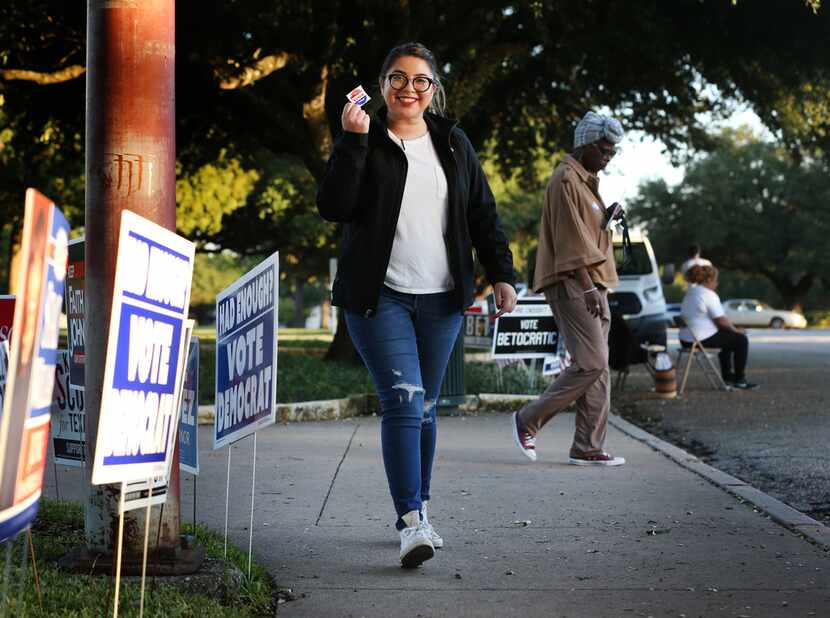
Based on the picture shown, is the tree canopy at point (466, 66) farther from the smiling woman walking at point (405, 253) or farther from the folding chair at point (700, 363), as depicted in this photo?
the smiling woman walking at point (405, 253)

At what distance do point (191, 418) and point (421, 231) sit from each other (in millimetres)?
1180

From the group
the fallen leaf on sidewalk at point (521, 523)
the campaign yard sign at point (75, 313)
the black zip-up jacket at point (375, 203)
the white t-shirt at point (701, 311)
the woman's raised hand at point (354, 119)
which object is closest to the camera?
the woman's raised hand at point (354, 119)

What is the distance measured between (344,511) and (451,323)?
146 centimetres

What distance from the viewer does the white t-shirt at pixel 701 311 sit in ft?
46.4

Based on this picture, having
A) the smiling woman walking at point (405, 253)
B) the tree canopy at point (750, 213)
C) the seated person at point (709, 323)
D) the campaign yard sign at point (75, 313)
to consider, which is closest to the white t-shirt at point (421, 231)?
the smiling woman walking at point (405, 253)

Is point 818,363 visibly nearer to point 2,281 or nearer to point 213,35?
point 213,35

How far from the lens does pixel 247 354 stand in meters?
4.77

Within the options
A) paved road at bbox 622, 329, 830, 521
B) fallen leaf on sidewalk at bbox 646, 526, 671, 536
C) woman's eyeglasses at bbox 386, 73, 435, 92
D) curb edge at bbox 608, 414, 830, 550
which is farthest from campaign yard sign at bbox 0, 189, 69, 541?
paved road at bbox 622, 329, 830, 521

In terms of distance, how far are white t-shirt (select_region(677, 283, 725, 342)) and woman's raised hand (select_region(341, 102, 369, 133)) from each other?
10047 millimetres

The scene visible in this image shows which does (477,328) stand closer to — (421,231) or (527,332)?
(527,332)

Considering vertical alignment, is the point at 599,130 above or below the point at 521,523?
above

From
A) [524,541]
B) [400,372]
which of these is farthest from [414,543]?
[524,541]

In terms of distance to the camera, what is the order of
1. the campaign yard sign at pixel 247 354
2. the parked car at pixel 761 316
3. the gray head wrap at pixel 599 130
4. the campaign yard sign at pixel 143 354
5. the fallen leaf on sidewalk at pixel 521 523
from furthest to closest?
the parked car at pixel 761 316 < the gray head wrap at pixel 599 130 < the fallen leaf on sidewalk at pixel 521 523 < the campaign yard sign at pixel 247 354 < the campaign yard sign at pixel 143 354

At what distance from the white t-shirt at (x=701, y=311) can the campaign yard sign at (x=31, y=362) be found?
12081mm
